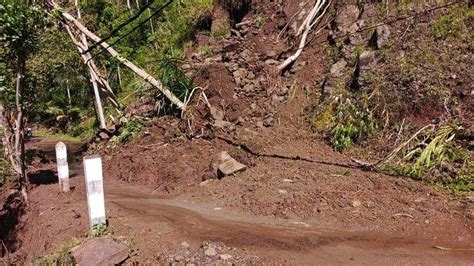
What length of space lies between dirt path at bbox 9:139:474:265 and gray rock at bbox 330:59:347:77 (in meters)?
5.38

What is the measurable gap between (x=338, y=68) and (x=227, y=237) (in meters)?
6.84

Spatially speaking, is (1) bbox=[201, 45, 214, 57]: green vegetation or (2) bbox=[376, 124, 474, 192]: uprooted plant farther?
(1) bbox=[201, 45, 214, 57]: green vegetation

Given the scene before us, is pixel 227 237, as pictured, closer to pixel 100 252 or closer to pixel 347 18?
pixel 100 252

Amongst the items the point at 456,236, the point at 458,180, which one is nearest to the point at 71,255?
the point at 456,236

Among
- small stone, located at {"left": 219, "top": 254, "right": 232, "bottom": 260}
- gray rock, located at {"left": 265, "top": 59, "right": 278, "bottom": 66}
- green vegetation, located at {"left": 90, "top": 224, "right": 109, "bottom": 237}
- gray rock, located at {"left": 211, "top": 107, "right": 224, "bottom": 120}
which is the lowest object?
small stone, located at {"left": 219, "top": 254, "right": 232, "bottom": 260}

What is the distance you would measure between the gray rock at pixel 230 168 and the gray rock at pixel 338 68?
13.4 ft

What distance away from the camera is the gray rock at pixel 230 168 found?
6.98 meters

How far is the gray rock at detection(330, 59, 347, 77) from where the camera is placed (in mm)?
9757

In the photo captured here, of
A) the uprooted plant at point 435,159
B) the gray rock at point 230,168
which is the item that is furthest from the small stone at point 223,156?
the uprooted plant at point 435,159

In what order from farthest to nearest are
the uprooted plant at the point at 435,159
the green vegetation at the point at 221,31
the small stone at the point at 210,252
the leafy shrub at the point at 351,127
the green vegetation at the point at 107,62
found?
the green vegetation at the point at 221,31, the green vegetation at the point at 107,62, the leafy shrub at the point at 351,127, the uprooted plant at the point at 435,159, the small stone at the point at 210,252

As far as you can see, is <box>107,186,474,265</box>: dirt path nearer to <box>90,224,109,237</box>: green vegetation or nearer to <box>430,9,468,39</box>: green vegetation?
<box>90,224,109,237</box>: green vegetation

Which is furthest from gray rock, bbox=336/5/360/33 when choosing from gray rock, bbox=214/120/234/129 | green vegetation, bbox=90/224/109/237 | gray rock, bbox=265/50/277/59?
green vegetation, bbox=90/224/109/237

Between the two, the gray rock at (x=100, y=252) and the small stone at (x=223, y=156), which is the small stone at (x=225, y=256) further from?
the small stone at (x=223, y=156)

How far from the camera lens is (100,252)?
363 cm
